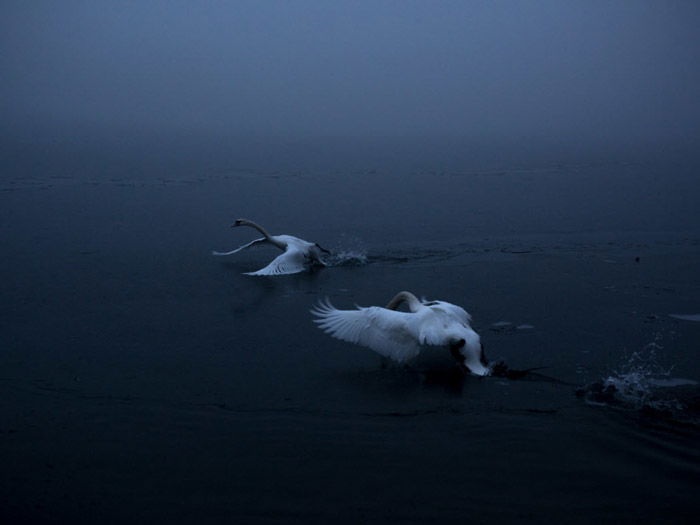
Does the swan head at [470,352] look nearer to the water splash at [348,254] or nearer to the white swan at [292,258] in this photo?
the white swan at [292,258]

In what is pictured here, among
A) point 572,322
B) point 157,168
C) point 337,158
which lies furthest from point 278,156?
point 572,322

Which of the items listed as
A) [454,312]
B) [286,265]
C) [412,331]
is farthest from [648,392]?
[286,265]

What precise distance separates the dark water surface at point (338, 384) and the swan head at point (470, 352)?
0.12 metres

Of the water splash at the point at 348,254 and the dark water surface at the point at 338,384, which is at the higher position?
the water splash at the point at 348,254

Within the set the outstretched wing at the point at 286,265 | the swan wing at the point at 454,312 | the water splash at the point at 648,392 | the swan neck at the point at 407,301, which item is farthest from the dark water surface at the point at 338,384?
the swan neck at the point at 407,301

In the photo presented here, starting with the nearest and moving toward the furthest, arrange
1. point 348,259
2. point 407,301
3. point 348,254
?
point 407,301 < point 348,259 < point 348,254

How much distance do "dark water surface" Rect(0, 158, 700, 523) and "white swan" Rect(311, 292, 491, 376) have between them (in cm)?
20

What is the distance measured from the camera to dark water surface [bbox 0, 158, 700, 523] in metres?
5.63

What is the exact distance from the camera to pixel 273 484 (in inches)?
226

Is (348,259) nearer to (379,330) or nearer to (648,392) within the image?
(379,330)

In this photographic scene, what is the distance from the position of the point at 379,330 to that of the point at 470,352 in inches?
39.5

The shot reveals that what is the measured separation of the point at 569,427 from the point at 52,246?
9.52 metres

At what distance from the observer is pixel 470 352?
7500 mm

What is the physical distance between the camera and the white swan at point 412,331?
7.55 metres
